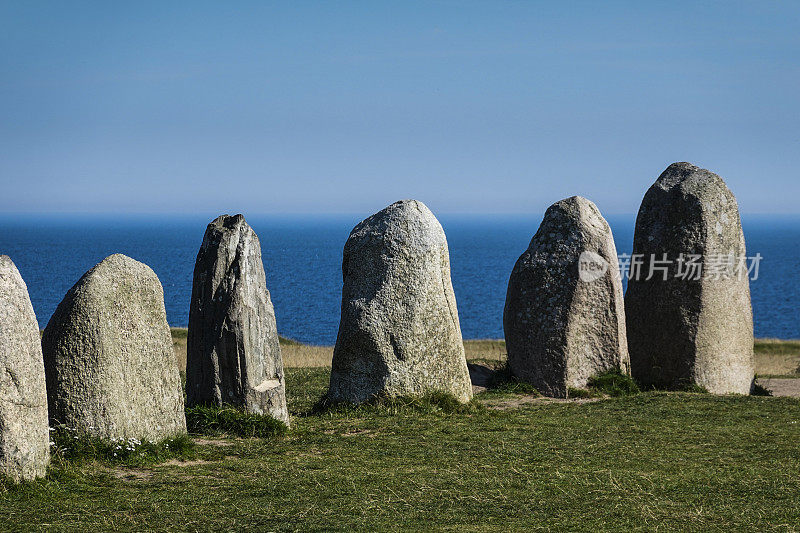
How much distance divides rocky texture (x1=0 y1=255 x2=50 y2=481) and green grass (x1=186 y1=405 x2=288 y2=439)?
3.30 metres

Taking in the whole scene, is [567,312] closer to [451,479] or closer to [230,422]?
[230,422]

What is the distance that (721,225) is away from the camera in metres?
19.5

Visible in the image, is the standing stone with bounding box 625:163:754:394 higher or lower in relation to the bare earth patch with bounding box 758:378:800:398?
higher

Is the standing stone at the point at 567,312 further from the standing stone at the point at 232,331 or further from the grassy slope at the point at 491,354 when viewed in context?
the standing stone at the point at 232,331

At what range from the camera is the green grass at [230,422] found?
1312 cm

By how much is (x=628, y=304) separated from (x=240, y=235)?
10554 mm

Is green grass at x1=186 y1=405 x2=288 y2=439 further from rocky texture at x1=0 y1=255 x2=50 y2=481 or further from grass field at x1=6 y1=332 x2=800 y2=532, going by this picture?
rocky texture at x1=0 y1=255 x2=50 y2=481

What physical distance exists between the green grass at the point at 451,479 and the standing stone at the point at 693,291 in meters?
3.77

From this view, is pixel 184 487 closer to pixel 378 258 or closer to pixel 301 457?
pixel 301 457

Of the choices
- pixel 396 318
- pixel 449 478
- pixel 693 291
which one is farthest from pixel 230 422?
pixel 693 291

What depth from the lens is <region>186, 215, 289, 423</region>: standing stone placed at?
13.1m

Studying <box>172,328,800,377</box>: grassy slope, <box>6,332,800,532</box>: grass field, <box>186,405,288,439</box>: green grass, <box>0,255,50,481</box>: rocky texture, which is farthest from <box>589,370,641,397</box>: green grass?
<box>0,255,50,481</box>: rocky texture

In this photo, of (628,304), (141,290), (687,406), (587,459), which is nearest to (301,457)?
(141,290)

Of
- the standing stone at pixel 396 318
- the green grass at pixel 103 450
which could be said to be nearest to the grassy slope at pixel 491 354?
the standing stone at pixel 396 318
